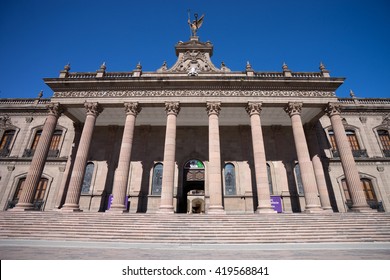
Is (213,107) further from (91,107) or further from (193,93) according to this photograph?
(91,107)

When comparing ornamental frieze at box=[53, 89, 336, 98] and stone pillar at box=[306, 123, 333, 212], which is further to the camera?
ornamental frieze at box=[53, 89, 336, 98]

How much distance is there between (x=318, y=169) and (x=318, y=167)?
231mm

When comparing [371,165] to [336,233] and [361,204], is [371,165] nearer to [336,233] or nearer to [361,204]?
[361,204]

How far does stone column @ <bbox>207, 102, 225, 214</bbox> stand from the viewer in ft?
42.6

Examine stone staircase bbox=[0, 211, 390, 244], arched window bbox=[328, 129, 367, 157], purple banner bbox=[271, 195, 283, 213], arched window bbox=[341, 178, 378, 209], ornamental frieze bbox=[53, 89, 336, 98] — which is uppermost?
ornamental frieze bbox=[53, 89, 336, 98]

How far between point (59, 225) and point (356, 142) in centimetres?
2743

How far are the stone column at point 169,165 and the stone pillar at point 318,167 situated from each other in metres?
12.1

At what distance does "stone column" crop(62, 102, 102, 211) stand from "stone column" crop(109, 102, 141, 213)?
98.6 inches

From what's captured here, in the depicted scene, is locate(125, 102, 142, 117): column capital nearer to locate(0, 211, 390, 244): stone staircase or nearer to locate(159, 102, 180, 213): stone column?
locate(159, 102, 180, 213): stone column

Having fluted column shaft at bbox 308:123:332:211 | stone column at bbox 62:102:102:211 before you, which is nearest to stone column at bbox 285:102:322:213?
fluted column shaft at bbox 308:123:332:211

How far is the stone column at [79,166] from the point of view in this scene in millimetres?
13520

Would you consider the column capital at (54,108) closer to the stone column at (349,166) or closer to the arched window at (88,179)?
the arched window at (88,179)

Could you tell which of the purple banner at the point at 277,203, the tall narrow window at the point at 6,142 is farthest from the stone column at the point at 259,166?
the tall narrow window at the point at 6,142

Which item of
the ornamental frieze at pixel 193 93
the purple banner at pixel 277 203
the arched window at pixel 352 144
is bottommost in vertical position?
the purple banner at pixel 277 203
